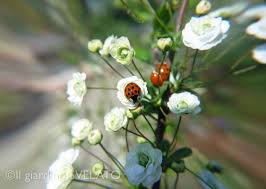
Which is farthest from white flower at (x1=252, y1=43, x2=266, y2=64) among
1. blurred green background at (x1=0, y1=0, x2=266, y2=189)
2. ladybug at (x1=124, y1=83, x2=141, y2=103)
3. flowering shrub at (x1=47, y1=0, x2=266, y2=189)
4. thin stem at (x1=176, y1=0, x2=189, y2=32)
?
blurred green background at (x1=0, y1=0, x2=266, y2=189)

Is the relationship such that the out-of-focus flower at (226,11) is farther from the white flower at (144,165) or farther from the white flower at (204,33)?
the white flower at (144,165)

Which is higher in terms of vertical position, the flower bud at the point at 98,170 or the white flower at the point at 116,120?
the white flower at the point at 116,120

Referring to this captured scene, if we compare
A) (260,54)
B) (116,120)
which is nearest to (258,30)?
(260,54)

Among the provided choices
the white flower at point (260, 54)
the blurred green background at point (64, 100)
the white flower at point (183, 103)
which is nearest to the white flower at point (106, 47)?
the white flower at point (183, 103)

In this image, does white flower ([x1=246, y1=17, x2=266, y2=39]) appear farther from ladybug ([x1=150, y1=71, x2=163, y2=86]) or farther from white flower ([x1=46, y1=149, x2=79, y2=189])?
white flower ([x1=46, y1=149, x2=79, y2=189])

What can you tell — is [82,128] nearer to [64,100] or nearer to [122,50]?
[122,50]
